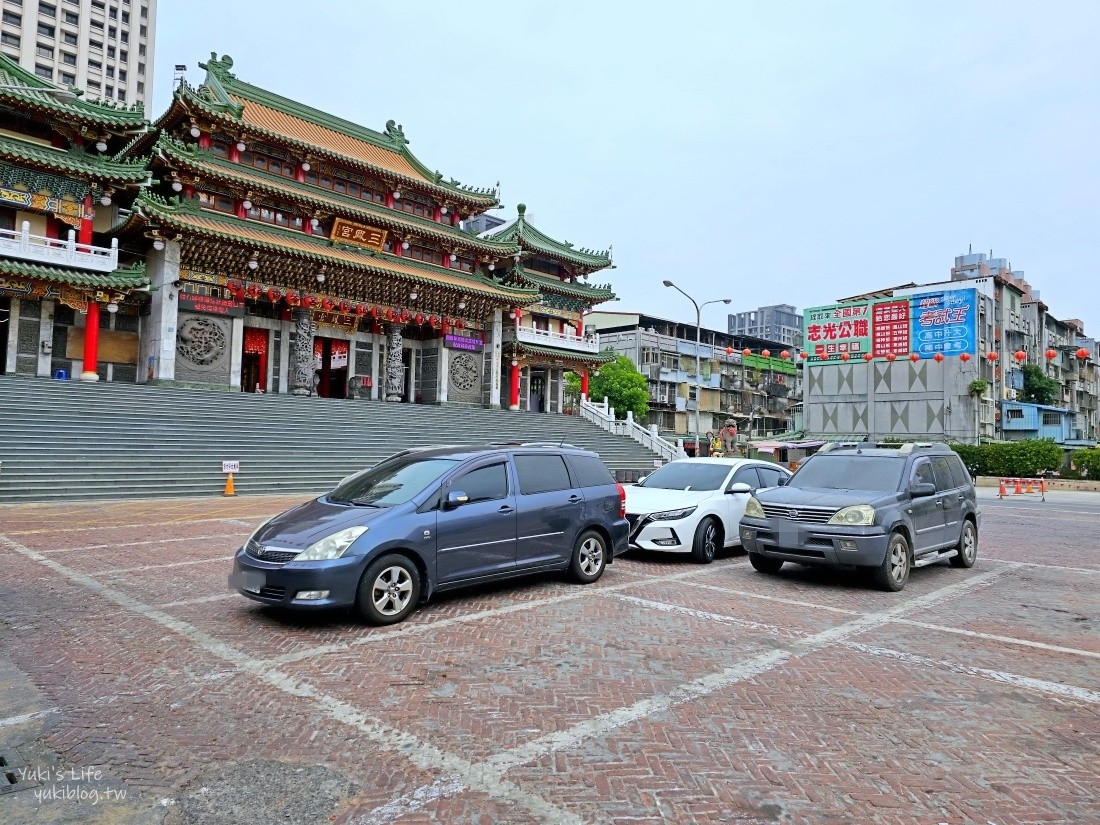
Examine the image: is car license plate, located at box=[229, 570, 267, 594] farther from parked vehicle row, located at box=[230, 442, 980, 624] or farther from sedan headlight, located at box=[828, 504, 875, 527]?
sedan headlight, located at box=[828, 504, 875, 527]

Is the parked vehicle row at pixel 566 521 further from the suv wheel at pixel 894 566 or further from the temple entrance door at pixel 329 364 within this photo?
the temple entrance door at pixel 329 364

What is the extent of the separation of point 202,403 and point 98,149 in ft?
34.4

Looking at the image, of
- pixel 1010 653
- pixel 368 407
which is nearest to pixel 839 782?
pixel 1010 653

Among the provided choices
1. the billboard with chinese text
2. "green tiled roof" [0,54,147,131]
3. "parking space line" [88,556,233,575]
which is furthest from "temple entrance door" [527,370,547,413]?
"parking space line" [88,556,233,575]

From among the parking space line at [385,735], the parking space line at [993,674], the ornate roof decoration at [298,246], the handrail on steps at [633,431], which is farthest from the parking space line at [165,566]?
the handrail on steps at [633,431]

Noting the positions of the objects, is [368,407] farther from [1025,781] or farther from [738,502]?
[1025,781]

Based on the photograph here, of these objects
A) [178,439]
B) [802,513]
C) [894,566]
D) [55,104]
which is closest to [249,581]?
[802,513]

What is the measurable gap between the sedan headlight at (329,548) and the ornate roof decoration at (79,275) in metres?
22.7

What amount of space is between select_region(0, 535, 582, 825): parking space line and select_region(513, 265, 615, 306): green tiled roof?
3459 cm

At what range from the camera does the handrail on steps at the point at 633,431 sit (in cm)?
3350

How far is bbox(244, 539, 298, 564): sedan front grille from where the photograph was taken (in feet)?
19.7

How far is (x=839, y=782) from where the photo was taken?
3609 millimetres

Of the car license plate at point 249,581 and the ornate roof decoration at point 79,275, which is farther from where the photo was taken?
the ornate roof decoration at point 79,275

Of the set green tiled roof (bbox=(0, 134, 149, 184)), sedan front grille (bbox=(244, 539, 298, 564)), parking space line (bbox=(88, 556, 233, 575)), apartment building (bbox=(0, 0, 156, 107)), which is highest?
→ apartment building (bbox=(0, 0, 156, 107))
